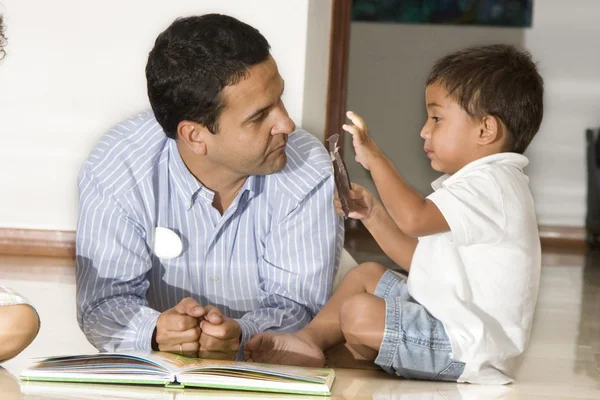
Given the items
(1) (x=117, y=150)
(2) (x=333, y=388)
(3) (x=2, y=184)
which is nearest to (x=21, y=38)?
(3) (x=2, y=184)

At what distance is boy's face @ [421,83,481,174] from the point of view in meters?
1.46

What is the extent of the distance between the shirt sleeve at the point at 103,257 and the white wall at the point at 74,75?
1040 mm

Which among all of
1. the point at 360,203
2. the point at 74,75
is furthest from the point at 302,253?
the point at 74,75

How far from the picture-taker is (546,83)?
4238mm

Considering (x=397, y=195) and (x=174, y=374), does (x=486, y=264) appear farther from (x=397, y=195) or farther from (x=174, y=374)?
(x=174, y=374)

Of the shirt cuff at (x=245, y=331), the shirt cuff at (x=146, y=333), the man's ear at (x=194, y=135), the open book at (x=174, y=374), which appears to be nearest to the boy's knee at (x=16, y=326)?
the open book at (x=174, y=374)

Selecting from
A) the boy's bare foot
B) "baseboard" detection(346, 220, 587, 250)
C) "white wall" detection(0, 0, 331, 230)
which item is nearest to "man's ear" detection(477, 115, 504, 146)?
the boy's bare foot

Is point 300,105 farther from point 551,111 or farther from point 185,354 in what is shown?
point 551,111

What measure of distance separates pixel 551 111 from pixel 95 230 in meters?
3.16

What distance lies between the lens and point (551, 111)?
4234 mm

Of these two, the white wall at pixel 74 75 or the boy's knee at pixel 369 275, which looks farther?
the white wall at pixel 74 75

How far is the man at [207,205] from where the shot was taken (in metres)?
1.49

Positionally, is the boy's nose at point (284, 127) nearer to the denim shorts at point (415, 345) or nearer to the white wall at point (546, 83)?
the denim shorts at point (415, 345)

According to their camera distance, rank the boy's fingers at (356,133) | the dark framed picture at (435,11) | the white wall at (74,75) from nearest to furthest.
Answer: the boy's fingers at (356,133), the white wall at (74,75), the dark framed picture at (435,11)
